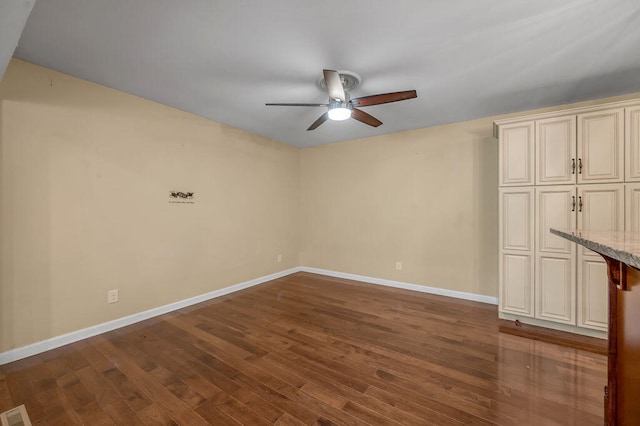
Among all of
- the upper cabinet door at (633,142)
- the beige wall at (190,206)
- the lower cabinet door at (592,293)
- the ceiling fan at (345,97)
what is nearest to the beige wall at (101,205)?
the beige wall at (190,206)

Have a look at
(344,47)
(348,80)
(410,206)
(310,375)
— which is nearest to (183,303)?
(310,375)

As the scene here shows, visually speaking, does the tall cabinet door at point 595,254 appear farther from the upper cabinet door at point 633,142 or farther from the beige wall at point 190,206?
the beige wall at point 190,206

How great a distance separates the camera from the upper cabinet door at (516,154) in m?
2.83

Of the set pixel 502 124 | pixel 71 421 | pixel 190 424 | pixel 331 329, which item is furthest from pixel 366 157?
pixel 71 421

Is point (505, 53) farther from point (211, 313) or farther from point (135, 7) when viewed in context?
point (211, 313)

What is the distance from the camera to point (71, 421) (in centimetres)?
158

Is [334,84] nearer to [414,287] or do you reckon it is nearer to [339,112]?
[339,112]

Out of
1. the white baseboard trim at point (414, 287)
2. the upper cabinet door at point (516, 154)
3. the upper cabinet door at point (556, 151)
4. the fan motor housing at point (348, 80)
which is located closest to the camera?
the fan motor housing at point (348, 80)

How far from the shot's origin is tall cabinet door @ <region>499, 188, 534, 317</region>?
2.85m

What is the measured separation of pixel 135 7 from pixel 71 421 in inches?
102

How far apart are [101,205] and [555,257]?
4.74 metres

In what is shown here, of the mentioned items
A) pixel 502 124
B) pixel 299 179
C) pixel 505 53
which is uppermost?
pixel 505 53

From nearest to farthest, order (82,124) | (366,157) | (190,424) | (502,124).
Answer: (190,424), (82,124), (502,124), (366,157)

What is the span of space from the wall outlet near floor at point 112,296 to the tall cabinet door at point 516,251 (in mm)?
4247
